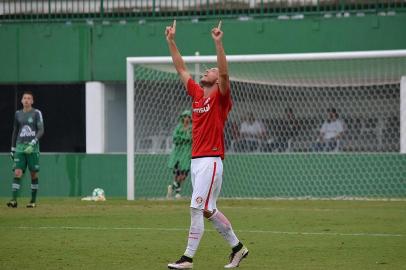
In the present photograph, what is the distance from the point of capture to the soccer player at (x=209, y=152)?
11.0m

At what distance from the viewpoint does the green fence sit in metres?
26.2

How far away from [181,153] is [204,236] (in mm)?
8849

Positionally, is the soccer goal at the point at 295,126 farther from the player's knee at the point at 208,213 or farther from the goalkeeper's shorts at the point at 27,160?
the player's knee at the point at 208,213

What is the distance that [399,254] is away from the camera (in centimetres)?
1236

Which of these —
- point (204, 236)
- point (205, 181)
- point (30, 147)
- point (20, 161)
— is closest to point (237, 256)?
point (205, 181)

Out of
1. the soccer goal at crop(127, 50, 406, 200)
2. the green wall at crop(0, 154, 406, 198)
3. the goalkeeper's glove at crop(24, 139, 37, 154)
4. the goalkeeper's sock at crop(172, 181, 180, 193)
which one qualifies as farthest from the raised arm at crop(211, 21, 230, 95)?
the goalkeeper's sock at crop(172, 181, 180, 193)

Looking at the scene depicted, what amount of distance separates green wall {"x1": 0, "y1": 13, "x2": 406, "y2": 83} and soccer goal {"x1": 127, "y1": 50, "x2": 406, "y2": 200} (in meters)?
2.67

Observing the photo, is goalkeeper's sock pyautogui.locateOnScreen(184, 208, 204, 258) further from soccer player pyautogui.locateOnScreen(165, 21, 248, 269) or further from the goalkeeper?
the goalkeeper

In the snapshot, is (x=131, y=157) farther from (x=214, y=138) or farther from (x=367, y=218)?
(x=214, y=138)

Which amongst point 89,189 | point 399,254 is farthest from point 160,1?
point 399,254

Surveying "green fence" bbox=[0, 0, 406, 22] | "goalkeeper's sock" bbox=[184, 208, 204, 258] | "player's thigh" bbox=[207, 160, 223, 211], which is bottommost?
"goalkeeper's sock" bbox=[184, 208, 204, 258]

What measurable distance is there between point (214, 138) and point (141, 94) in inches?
539

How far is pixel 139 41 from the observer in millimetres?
27484

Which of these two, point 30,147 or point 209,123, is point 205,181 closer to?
point 209,123
